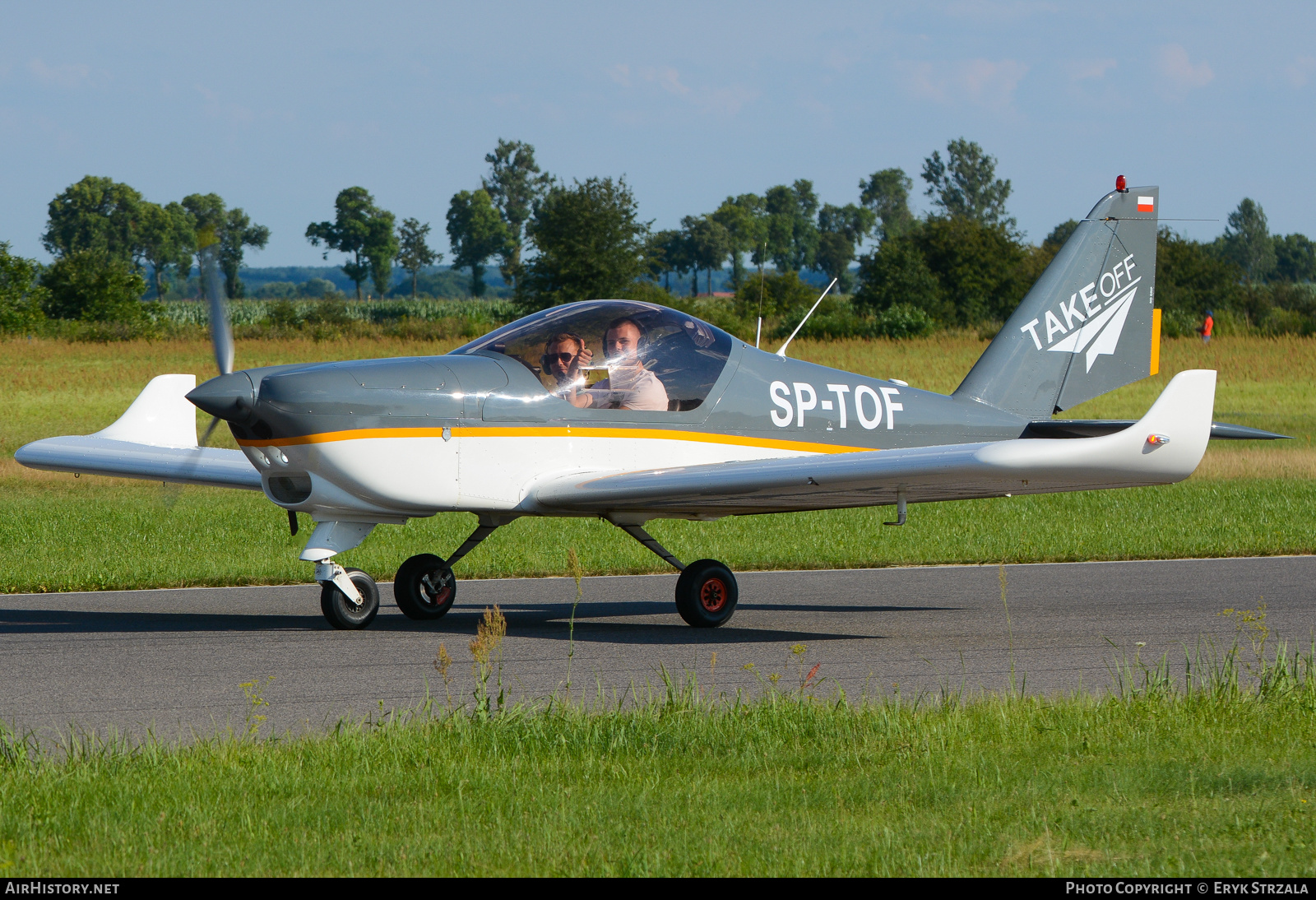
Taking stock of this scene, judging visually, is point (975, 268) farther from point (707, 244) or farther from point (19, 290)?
point (707, 244)

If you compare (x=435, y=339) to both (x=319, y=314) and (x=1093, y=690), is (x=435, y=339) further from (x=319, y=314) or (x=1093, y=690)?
(x=1093, y=690)

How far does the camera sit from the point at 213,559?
1497cm

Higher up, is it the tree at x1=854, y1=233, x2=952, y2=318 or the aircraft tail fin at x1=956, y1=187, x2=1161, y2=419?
the tree at x1=854, y1=233, x2=952, y2=318

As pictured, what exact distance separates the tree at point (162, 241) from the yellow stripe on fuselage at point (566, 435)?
515 feet

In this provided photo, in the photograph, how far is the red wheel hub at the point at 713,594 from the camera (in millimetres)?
10867

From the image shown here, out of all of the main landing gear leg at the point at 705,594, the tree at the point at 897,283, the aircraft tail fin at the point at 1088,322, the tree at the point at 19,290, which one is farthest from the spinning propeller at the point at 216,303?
the tree at the point at 897,283

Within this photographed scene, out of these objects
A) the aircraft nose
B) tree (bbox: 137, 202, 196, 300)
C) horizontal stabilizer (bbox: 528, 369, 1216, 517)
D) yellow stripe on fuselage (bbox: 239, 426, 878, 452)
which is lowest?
horizontal stabilizer (bbox: 528, 369, 1216, 517)

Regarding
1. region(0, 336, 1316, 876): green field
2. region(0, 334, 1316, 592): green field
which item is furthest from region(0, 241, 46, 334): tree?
region(0, 336, 1316, 876): green field

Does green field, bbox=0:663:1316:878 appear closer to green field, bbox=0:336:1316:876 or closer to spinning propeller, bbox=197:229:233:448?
green field, bbox=0:336:1316:876

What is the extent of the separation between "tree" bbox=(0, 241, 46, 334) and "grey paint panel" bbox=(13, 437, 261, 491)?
2159 inches

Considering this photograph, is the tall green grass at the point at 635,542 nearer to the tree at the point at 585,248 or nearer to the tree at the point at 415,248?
the tree at the point at 585,248

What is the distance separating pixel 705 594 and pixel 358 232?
17276 cm

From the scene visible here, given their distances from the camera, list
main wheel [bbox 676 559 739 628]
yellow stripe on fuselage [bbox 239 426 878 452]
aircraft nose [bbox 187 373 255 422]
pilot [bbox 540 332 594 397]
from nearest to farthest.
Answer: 1. aircraft nose [bbox 187 373 255 422]
2. yellow stripe on fuselage [bbox 239 426 878 452]
3. pilot [bbox 540 332 594 397]
4. main wheel [bbox 676 559 739 628]

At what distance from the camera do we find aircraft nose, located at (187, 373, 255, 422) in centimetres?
946
